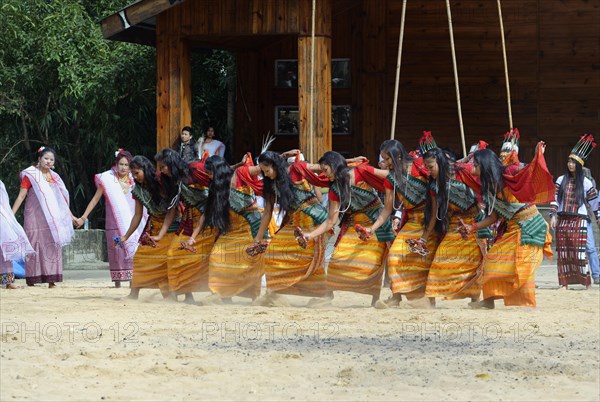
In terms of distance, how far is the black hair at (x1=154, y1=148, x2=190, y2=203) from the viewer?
11.9m

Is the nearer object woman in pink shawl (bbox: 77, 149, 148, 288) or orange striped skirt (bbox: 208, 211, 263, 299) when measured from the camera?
orange striped skirt (bbox: 208, 211, 263, 299)

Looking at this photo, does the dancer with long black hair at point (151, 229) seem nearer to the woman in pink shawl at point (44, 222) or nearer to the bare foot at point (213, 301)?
the bare foot at point (213, 301)

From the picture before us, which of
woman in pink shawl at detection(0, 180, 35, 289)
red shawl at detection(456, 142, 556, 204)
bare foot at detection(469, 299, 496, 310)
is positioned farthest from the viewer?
woman in pink shawl at detection(0, 180, 35, 289)

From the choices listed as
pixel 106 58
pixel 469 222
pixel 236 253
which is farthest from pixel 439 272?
pixel 106 58

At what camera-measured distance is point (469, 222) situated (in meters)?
11.3

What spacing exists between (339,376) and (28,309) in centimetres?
444

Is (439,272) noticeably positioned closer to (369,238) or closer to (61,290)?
(369,238)

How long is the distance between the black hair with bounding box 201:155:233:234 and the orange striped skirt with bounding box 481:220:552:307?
2.40 meters

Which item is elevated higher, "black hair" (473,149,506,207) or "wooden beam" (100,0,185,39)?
"wooden beam" (100,0,185,39)

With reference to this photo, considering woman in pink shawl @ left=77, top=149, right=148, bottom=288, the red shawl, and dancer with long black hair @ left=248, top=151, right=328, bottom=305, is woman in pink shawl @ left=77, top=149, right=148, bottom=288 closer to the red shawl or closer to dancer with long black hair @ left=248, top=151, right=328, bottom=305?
dancer with long black hair @ left=248, top=151, right=328, bottom=305

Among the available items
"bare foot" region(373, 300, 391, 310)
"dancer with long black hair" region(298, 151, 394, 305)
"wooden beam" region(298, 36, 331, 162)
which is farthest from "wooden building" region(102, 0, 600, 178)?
"bare foot" region(373, 300, 391, 310)

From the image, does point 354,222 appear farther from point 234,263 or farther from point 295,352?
point 295,352

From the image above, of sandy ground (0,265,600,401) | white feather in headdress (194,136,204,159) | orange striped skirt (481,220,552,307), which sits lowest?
sandy ground (0,265,600,401)

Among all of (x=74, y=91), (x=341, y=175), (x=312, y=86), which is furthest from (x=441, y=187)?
(x=74, y=91)
